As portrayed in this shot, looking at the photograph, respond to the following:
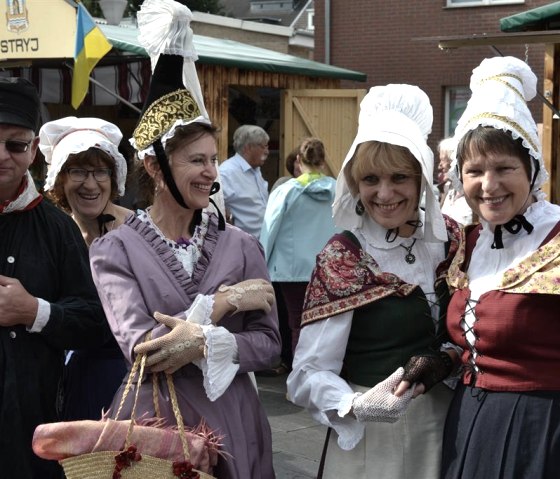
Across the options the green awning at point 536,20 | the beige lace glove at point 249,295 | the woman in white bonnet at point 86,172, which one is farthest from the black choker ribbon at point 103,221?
the green awning at point 536,20

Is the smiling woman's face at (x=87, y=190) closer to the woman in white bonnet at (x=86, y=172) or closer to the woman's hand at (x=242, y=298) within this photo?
the woman in white bonnet at (x=86, y=172)

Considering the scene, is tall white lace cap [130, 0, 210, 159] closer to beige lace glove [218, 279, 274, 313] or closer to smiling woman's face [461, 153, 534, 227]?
beige lace glove [218, 279, 274, 313]

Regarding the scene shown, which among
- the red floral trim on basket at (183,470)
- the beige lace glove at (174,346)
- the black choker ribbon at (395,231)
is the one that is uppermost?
the black choker ribbon at (395,231)

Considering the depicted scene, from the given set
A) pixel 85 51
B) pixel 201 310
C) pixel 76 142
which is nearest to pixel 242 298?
pixel 201 310

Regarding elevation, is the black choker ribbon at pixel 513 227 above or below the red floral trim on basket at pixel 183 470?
above

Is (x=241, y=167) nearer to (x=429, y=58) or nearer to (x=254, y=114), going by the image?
(x=254, y=114)

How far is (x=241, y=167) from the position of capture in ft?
26.2

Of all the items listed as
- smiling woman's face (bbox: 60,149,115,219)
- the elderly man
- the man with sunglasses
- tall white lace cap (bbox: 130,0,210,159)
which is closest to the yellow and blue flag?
the elderly man

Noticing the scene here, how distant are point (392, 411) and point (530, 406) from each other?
362 mm

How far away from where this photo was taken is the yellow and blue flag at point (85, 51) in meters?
6.30

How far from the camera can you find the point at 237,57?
30.6ft

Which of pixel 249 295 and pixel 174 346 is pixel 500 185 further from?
pixel 174 346

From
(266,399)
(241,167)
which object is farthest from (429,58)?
(266,399)

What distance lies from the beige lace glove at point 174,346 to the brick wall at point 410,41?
13860 mm
